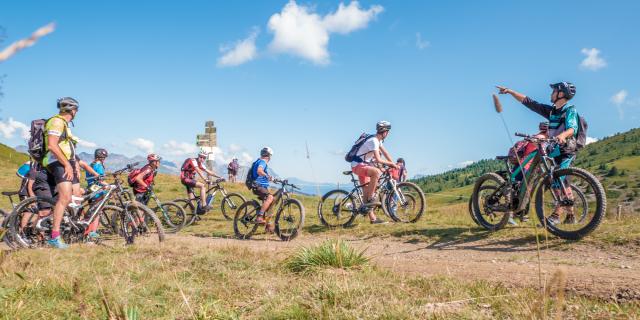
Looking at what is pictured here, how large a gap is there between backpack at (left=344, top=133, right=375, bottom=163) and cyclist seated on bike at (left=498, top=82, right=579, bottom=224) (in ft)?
13.2

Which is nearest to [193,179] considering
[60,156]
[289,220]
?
[289,220]

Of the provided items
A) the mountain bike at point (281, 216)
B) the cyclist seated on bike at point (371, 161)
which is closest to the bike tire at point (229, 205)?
the mountain bike at point (281, 216)

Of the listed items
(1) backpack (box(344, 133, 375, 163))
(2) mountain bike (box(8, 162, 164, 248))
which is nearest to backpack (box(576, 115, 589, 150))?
(1) backpack (box(344, 133, 375, 163))

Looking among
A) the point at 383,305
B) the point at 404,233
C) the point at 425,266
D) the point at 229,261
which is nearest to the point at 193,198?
the point at 404,233

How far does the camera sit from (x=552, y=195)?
24.1 ft

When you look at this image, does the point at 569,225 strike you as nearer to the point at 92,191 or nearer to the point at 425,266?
the point at 425,266

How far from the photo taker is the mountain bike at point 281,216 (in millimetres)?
10773

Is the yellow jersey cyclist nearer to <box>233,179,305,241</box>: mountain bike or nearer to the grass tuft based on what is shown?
<box>233,179,305,241</box>: mountain bike

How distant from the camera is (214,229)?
13.4 m

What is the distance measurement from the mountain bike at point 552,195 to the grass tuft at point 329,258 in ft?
9.13

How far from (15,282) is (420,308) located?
13.9ft

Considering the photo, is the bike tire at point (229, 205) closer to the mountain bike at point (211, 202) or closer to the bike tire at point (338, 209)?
the mountain bike at point (211, 202)

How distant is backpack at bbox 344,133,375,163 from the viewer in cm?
1156

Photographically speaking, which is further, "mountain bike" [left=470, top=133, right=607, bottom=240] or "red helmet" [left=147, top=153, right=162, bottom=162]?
"red helmet" [left=147, top=153, right=162, bottom=162]
